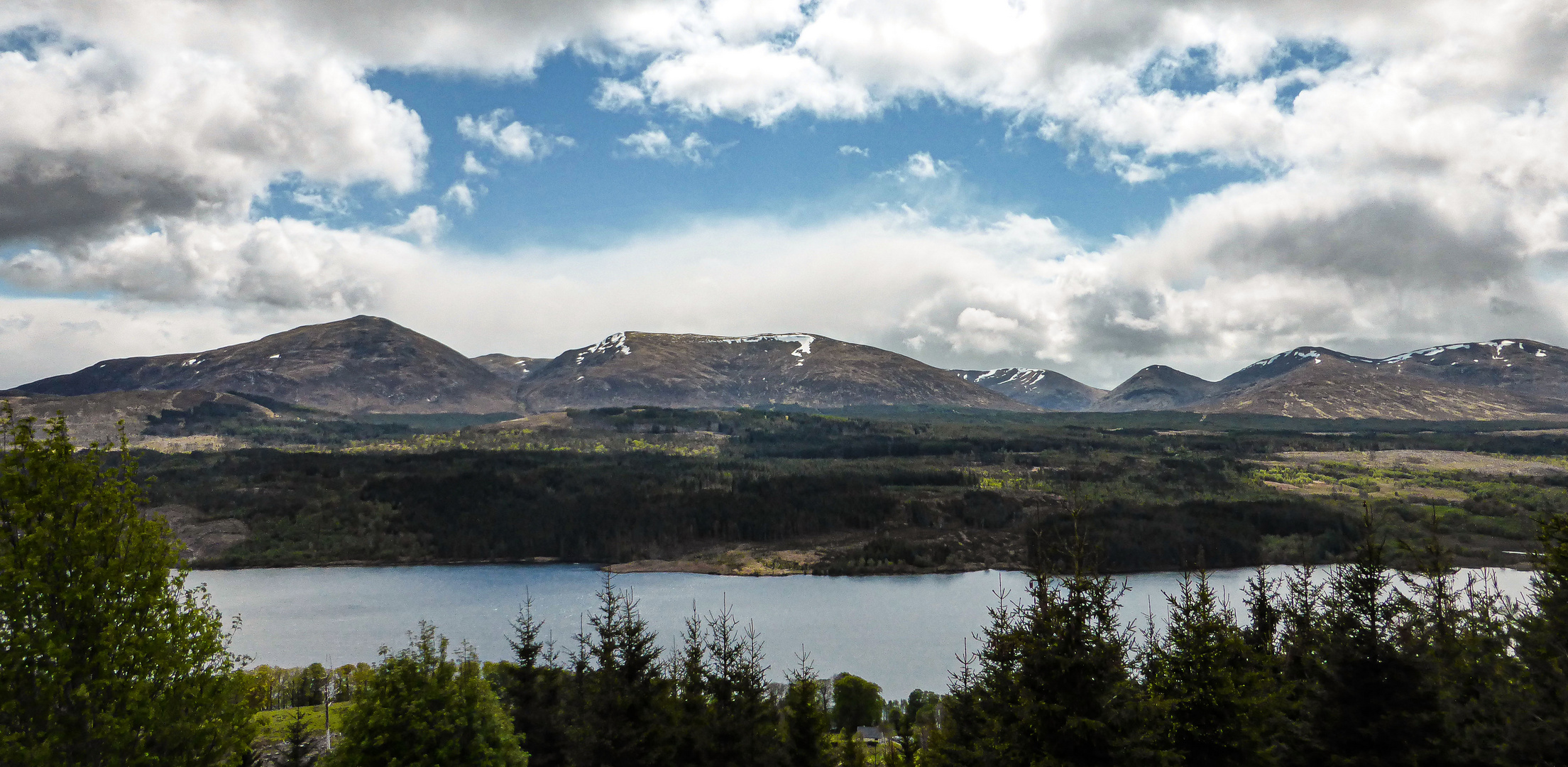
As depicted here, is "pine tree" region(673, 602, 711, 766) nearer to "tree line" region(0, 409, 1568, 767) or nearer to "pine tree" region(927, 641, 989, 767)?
"tree line" region(0, 409, 1568, 767)

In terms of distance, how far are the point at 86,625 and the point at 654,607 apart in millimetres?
121748

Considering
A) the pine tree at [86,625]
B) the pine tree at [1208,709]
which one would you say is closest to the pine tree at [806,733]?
the pine tree at [1208,709]

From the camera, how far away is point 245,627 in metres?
121

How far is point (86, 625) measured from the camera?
1339 centimetres

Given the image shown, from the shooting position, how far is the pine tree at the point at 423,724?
24016 millimetres

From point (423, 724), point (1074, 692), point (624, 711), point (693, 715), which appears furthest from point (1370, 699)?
point (423, 724)

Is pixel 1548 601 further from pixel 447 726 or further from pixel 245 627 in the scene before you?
pixel 245 627

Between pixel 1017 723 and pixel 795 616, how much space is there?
10873 centimetres

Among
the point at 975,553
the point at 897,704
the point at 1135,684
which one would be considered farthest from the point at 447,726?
the point at 975,553

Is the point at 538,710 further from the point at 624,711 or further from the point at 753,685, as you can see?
the point at 753,685

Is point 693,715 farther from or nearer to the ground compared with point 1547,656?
nearer to the ground

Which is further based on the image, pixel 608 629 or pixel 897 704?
pixel 897 704

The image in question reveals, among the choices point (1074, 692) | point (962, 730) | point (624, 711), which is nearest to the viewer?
point (1074, 692)

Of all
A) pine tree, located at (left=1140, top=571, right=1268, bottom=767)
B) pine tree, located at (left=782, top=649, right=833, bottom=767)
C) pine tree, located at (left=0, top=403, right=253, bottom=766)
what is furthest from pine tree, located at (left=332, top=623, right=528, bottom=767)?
pine tree, located at (left=1140, top=571, right=1268, bottom=767)
